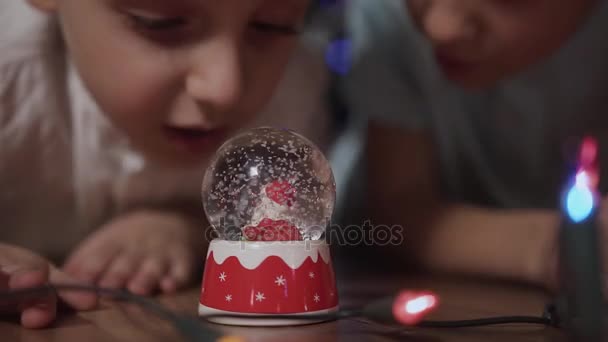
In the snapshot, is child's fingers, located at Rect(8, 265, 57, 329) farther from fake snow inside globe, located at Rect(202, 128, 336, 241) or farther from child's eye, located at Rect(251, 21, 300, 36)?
child's eye, located at Rect(251, 21, 300, 36)

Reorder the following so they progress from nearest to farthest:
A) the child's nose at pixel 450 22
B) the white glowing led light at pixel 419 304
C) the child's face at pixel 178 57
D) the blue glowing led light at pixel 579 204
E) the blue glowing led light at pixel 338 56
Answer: the blue glowing led light at pixel 579 204 → the white glowing led light at pixel 419 304 → the child's face at pixel 178 57 → the child's nose at pixel 450 22 → the blue glowing led light at pixel 338 56

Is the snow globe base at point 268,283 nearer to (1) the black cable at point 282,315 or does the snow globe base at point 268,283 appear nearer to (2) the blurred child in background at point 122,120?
(1) the black cable at point 282,315

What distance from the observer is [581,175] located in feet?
1.13

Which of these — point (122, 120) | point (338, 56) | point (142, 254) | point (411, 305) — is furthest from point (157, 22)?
point (338, 56)

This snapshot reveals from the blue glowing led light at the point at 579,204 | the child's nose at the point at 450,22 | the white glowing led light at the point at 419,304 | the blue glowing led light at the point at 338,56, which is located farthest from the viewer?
the blue glowing led light at the point at 338,56

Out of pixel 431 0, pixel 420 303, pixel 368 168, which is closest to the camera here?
pixel 420 303

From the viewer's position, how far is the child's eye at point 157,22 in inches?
22.6

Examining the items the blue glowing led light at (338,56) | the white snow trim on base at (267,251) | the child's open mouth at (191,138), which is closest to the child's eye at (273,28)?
the child's open mouth at (191,138)

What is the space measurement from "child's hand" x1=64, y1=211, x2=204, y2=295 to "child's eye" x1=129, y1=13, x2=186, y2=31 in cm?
24

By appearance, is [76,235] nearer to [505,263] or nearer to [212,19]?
[212,19]

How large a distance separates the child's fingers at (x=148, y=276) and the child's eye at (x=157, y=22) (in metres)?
0.24

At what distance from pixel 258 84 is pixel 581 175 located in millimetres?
392

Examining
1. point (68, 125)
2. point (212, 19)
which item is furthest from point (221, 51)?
point (68, 125)

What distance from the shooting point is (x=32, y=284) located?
47cm
